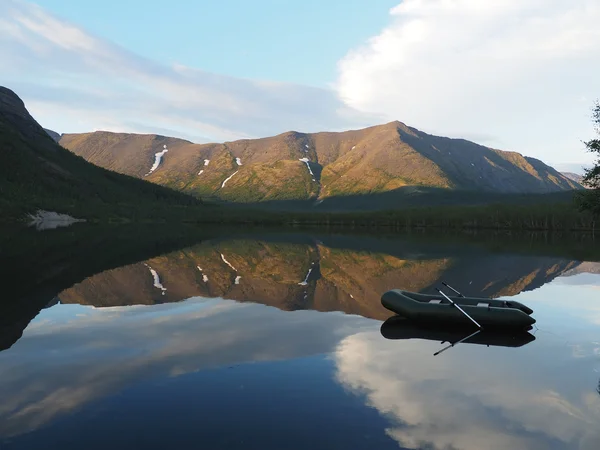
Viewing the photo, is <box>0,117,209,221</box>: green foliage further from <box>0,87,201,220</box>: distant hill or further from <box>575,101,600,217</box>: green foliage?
<box>575,101,600,217</box>: green foliage

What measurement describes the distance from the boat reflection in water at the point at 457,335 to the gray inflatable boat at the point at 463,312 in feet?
1.11

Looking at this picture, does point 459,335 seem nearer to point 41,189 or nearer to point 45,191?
point 41,189

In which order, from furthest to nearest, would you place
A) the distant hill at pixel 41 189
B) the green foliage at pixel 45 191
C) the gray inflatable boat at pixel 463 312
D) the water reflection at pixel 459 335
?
1. the green foliage at pixel 45 191
2. the distant hill at pixel 41 189
3. the gray inflatable boat at pixel 463 312
4. the water reflection at pixel 459 335

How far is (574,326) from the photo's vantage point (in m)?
24.0

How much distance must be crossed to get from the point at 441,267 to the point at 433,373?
1290 inches

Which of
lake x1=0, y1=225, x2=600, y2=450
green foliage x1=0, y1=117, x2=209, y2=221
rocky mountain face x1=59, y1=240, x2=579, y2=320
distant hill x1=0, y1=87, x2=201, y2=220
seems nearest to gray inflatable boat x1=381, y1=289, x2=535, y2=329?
lake x1=0, y1=225, x2=600, y2=450

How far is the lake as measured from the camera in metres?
11.4

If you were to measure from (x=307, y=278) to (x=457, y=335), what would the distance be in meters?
19.4

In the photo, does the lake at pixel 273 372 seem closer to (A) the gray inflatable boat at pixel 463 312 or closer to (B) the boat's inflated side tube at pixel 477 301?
(A) the gray inflatable boat at pixel 463 312

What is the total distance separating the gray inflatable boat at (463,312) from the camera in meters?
21.4

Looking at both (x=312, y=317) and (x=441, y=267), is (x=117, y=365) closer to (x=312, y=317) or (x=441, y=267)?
(x=312, y=317)

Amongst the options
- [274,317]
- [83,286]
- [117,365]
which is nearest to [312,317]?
[274,317]

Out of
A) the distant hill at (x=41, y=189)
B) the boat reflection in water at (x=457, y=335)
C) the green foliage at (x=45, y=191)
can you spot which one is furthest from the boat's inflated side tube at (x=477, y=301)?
the distant hill at (x=41, y=189)

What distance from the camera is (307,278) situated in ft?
130
